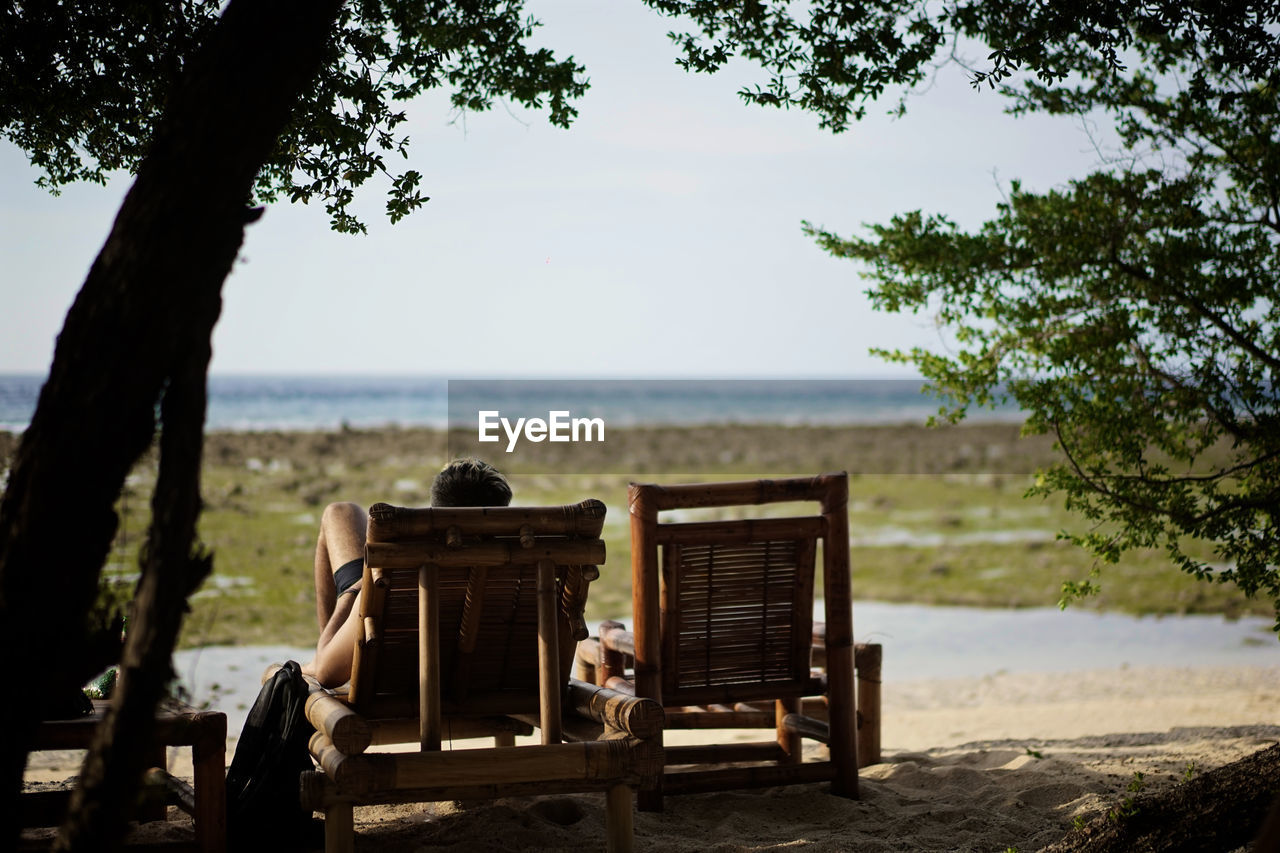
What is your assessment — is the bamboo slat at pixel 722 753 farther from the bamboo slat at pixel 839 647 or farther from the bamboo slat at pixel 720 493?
the bamboo slat at pixel 720 493

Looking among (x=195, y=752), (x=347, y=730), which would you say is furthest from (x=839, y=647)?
(x=195, y=752)

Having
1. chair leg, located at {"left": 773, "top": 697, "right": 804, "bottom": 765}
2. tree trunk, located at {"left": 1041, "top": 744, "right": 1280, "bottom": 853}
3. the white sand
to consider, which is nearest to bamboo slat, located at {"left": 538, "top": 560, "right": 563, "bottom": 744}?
the white sand

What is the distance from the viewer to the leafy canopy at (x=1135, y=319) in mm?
4285

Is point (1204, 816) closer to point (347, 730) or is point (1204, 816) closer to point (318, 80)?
point (347, 730)

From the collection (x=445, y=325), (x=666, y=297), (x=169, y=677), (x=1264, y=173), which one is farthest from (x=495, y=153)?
(x=169, y=677)

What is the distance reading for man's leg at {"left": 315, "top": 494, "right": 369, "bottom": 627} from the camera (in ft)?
12.9

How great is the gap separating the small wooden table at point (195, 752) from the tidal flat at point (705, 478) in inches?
16.5

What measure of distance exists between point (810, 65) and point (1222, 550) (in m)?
2.46

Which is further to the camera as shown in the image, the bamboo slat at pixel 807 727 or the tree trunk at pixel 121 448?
Result: the bamboo slat at pixel 807 727

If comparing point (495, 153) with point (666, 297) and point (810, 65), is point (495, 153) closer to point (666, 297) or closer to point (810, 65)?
point (666, 297)

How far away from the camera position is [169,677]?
184 centimetres

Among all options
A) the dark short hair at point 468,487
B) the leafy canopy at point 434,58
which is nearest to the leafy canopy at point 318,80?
the leafy canopy at point 434,58

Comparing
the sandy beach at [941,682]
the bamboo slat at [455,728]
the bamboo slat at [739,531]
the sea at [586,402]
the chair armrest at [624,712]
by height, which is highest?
the sea at [586,402]

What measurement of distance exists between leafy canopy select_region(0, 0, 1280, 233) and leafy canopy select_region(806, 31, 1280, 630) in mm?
905
